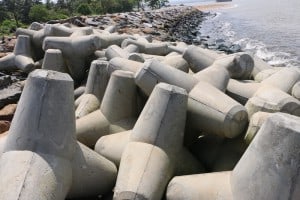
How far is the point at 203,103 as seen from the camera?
274 cm

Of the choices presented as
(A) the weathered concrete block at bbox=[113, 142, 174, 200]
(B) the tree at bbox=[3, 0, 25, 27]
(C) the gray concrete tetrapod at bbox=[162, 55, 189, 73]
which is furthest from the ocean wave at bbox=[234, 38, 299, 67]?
(B) the tree at bbox=[3, 0, 25, 27]

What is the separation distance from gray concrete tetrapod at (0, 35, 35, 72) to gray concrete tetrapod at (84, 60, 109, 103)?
7.39 feet

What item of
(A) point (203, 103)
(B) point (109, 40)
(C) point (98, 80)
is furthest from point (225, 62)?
(B) point (109, 40)

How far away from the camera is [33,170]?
2133mm

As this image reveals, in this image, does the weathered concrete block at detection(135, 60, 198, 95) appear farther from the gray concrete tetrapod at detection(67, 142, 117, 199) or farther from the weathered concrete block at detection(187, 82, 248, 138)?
the gray concrete tetrapod at detection(67, 142, 117, 199)

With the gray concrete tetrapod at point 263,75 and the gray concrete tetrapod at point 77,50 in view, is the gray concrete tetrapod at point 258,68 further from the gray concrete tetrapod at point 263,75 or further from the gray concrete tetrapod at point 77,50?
the gray concrete tetrapod at point 77,50

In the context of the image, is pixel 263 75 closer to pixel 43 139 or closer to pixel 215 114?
pixel 215 114

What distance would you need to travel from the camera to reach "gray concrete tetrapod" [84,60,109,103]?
3.79 m

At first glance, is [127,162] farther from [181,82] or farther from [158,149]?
[181,82]

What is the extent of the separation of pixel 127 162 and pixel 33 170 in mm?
553

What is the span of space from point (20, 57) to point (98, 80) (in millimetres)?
2538

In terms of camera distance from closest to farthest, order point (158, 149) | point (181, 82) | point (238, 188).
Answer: point (238, 188) < point (158, 149) < point (181, 82)

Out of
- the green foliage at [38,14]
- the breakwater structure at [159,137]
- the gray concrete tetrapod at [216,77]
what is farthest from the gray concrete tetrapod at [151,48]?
the green foliage at [38,14]

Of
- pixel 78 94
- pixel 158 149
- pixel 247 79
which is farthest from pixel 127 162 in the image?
pixel 78 94
